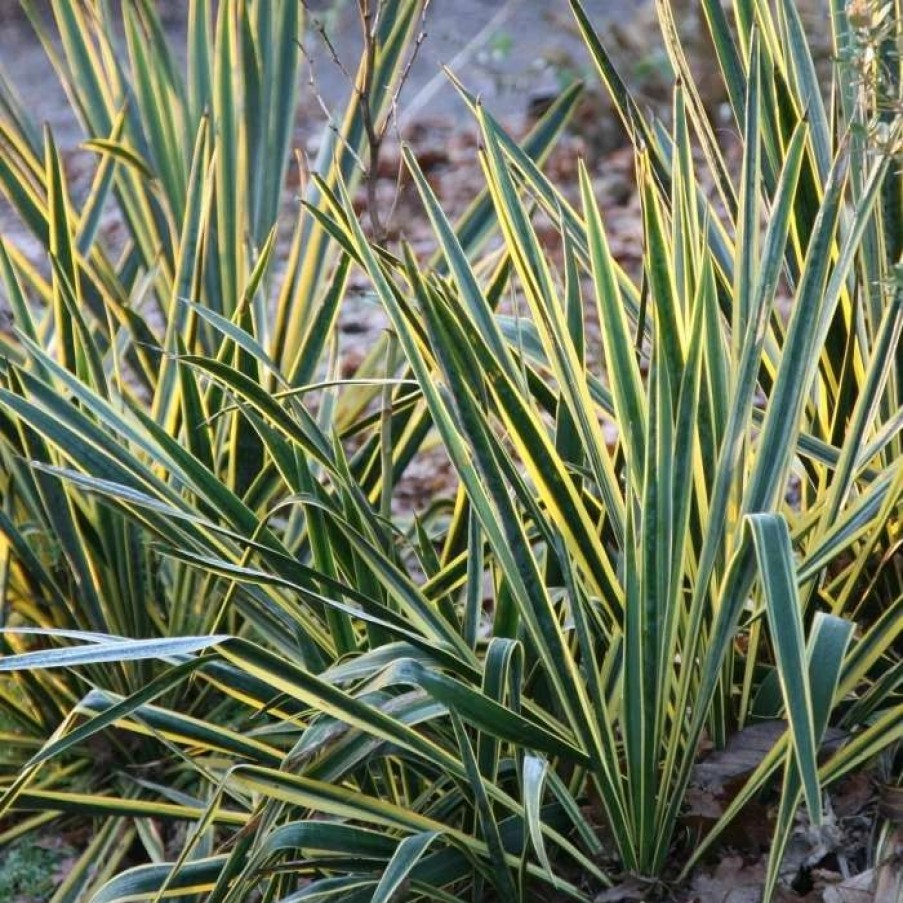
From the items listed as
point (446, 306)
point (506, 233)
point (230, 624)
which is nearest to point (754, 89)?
point (506, 233)

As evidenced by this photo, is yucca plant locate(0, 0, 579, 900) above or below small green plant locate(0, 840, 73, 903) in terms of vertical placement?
above

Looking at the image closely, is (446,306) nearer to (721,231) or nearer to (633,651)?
(633,651)

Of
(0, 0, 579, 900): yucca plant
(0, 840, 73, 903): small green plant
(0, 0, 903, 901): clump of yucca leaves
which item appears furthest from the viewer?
(0, 840, 73, 903): small green plant

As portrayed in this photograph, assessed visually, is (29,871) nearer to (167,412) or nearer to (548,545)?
(167,412)

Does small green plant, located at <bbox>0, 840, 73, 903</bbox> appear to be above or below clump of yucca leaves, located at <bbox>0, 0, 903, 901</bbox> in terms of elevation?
below

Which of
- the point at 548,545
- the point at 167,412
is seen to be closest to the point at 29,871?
the point at 167,412

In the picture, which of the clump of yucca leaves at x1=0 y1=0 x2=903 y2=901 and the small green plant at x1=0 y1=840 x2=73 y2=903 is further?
the small green plant at x1=0 y1=840 x2=73 y2=903

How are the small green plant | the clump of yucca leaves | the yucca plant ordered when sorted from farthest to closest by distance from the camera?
1. the small green plant
2. the yucca plant
3. the clump of yucca leaves

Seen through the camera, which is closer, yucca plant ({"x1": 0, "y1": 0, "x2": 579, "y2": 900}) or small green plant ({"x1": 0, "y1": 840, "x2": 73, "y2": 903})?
yucca plant ({"x1": 0, "y1": 0, "x2": 579, "y2": 900})
